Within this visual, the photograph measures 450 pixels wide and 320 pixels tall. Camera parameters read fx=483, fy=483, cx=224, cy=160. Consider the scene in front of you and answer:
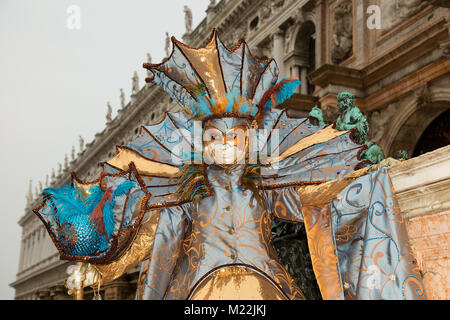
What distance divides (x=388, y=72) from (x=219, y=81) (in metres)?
6.94

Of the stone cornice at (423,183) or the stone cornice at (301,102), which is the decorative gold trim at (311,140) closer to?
the stone cornice at (423,183)

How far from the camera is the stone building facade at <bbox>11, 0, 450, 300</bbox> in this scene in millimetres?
2348

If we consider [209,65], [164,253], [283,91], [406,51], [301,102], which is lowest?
[164,253]

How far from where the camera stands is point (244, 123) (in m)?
2.71

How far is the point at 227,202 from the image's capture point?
2654 mm

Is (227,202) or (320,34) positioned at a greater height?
(320,34)

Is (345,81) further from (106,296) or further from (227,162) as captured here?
(106,296)

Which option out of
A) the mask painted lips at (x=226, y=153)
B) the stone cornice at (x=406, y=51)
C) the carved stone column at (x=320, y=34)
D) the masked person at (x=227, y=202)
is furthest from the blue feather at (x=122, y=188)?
the carved stone column at (x=320, y=34)

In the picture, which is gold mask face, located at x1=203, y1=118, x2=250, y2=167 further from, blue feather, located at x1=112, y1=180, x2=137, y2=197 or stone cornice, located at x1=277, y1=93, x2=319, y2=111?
stone cornice, located at x1=277, y1=93, x2=319, y2=111

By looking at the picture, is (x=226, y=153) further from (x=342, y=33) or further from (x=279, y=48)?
(x=279, y=48)

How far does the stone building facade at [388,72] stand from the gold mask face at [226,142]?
826 millimetres

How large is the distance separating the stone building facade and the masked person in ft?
0.66

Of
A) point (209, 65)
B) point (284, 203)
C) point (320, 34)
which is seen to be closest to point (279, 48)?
point (320, 34)

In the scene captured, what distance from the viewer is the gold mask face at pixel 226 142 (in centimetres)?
267
